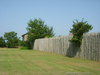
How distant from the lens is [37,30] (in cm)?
4828

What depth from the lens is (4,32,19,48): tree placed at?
64938 millimetres

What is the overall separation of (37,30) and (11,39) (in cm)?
2002

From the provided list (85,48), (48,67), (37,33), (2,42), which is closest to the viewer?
(48,67)

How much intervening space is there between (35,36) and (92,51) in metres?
32.0

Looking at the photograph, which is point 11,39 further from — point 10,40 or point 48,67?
point 48,67

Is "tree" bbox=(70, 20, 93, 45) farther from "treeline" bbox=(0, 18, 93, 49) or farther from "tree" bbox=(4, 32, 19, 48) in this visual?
"tree" bbox=(4, 32, 19, 48)

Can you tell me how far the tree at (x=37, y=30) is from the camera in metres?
47.9

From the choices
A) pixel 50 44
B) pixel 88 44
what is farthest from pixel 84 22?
pixel 50 44

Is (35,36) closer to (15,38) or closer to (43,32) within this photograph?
(43,32)

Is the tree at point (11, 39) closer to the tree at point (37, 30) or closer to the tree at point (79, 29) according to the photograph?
the tree at point (37, 30)

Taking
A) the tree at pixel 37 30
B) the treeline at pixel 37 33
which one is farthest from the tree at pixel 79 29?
the tree at pixel 37 30

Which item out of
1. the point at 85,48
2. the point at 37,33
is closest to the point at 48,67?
the point at 85,48

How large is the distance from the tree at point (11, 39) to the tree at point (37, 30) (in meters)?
15.8

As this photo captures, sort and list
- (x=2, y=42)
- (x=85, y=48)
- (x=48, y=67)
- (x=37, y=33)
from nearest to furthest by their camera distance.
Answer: (x=48, y=67)
(x=85, y=48)
(x=37, y=33)
(x=2, y=42)
